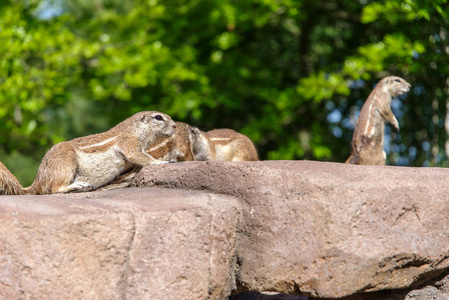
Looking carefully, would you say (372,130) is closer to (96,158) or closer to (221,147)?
(221,147)

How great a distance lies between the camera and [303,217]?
13.0 ft

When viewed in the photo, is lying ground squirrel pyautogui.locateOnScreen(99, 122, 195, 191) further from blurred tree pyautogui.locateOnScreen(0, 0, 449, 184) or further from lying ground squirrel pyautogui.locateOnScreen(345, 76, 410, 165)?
blurred tree pyautogui.locateOnScreen(0, 0, 449, 184)

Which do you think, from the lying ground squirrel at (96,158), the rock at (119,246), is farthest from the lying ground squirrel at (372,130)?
the rock at (119,246)

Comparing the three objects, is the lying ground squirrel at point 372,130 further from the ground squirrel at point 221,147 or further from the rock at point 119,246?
the rock at point 119,246

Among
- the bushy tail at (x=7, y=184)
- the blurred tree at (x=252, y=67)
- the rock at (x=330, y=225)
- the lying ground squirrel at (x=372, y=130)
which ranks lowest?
the blurred tree at (x=252, y=67)

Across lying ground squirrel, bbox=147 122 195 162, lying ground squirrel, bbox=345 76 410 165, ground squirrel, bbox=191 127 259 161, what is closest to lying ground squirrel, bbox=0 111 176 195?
lying ground squirrel, bbox=147 122 195 162

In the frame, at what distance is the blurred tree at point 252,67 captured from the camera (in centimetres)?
1091

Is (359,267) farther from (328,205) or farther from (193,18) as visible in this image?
(193,18)

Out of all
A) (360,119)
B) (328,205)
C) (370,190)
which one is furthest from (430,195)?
(360,119)

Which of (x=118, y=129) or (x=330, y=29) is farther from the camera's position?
(x=330, y=29)

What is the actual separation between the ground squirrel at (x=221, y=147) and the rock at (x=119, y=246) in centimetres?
308

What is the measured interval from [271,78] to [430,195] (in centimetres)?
951

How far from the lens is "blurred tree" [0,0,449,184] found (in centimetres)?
1091

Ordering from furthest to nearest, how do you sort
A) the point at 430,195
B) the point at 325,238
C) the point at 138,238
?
the point at 430,195, the point at 325,238, the point at 138,238
